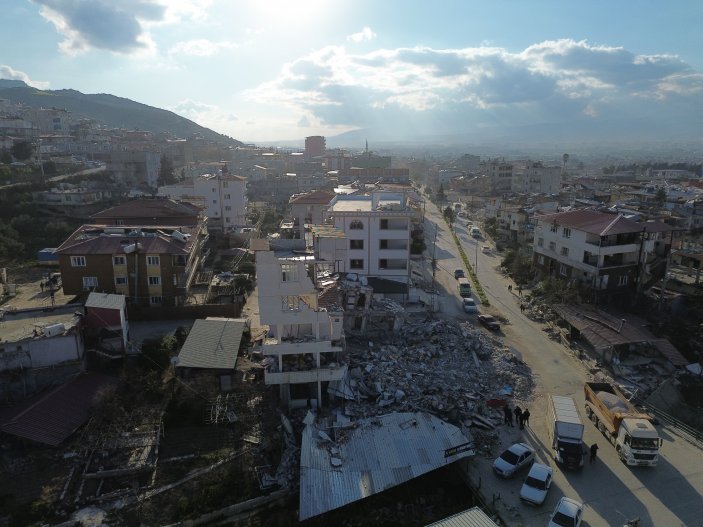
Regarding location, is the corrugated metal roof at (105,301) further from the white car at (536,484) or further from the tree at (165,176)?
the tree at (165,176)

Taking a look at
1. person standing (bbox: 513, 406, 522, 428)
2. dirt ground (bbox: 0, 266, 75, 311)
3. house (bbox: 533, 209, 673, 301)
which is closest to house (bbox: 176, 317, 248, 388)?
dirt ground (bbox: 0, 266, 75, 311)

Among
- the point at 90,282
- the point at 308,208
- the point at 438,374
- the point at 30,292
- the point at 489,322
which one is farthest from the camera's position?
the point at 308,208

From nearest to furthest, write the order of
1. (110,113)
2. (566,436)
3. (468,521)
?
(468,521)
(566,436)
(110,113)

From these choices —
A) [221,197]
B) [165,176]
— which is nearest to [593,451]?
[221,197]

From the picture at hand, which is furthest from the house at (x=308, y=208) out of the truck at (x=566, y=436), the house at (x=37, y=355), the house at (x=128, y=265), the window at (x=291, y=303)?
the truck at (x=566, y=436)

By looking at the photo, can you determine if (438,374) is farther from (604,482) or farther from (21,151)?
(21,151)

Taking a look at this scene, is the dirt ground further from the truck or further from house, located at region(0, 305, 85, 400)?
the truck

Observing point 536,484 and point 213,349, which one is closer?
point 536,484
